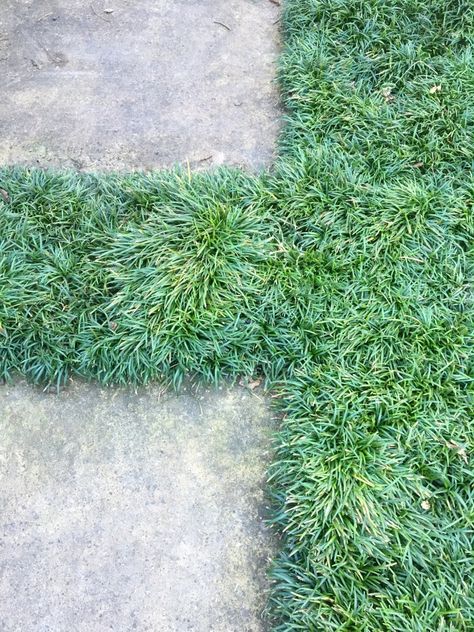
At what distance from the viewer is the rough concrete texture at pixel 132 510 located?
2.29 m

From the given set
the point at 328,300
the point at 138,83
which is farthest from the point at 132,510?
the point at 138,83

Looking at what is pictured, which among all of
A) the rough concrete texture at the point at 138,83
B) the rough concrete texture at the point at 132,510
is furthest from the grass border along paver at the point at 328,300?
the rough concrete texture at the point at 138,83

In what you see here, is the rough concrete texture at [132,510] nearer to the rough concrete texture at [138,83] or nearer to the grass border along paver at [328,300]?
the grass border along paver at [328,300]

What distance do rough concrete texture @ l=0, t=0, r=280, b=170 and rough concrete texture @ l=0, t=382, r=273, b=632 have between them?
4.66 ft

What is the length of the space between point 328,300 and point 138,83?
188cm

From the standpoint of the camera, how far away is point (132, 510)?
8.08 ft

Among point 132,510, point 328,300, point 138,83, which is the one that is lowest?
point 132,510

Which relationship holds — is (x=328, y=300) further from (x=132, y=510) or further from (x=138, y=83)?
(x=138, y=83)

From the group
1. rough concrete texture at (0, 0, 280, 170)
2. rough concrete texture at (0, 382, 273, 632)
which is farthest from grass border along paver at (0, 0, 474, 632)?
rough concrete texture at (0, 0, 280, 170)

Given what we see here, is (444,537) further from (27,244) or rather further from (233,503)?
(27,244)

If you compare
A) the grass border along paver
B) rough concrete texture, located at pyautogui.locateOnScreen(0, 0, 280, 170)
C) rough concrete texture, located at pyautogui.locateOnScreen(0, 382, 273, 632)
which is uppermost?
rough concrete texture, located at pyautogui.locateOnScreen(0, 0, 280, 170)

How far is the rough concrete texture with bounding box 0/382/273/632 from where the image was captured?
229cm

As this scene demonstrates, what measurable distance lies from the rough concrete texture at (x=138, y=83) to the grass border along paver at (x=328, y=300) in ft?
0.78

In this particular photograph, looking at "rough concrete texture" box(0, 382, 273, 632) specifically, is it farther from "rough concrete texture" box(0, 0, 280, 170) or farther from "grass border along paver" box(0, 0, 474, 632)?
"rough concrete texture" box(0, 0, 280, 170)
